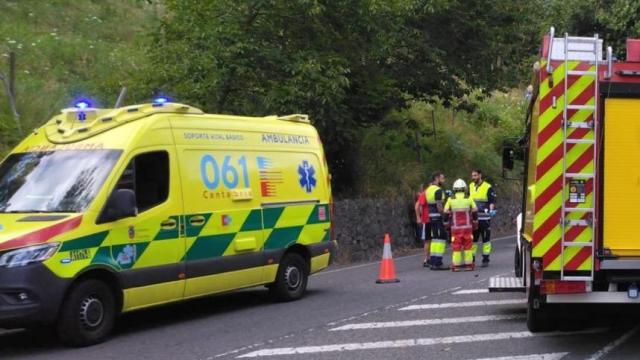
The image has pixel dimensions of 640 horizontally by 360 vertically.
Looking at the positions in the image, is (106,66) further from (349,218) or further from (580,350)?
(580,350)

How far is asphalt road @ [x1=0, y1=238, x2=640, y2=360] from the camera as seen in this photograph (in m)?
8.00

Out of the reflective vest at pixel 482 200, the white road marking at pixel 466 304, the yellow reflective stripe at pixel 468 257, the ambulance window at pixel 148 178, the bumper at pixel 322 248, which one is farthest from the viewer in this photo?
the reflective vest at pixel 482 200

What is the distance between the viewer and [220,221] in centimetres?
1030

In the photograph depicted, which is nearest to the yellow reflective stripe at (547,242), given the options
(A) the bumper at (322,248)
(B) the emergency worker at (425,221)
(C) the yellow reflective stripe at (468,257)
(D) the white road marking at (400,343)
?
(D) the white road marking at (400,343)

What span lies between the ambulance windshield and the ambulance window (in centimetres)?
26

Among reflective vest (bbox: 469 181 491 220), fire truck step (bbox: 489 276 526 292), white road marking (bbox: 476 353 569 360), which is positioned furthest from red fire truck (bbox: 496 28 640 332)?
reflective vest (bbox: 469 181 491 220)

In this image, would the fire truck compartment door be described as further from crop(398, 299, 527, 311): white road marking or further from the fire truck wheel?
crop(398, 299, 527, 311): white road marking

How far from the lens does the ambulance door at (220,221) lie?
990 centimetres

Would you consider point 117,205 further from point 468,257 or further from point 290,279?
point 468,257

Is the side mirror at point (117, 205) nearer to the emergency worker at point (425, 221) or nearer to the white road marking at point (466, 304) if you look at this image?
the white road marking at point (466, 304)

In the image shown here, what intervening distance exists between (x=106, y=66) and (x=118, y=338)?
14318 mm

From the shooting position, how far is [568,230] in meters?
7.59

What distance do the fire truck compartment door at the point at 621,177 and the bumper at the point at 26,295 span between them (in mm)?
5235

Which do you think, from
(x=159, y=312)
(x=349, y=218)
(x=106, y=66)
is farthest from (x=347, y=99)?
(x=159, y=312)
